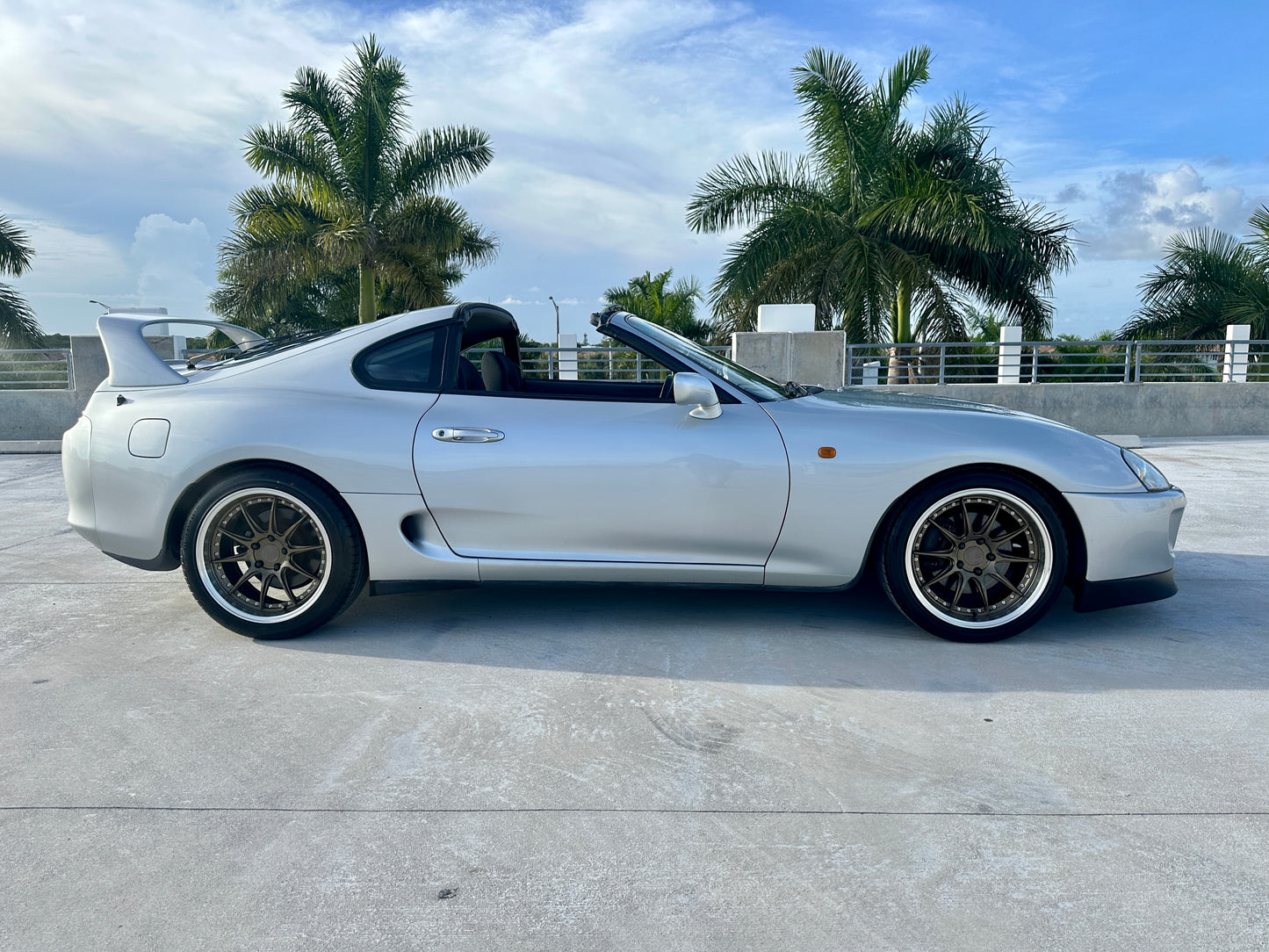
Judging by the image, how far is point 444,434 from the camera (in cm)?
373

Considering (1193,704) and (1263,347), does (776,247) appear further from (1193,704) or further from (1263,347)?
(1193,704)

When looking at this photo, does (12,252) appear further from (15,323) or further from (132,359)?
(132,359)

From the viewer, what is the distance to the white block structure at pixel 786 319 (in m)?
12.8

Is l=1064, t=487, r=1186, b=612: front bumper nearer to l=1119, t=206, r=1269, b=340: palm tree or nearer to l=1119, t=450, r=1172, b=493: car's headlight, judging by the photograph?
l=1119, t=450, r=1172, b=493: car's headlight

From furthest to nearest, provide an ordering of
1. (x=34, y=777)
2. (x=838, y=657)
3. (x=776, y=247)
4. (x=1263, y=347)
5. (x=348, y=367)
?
(x=1263, y=347), (x=776, y=247), (x=348, y=367), (x=838, y=657), (x=34, y=777)

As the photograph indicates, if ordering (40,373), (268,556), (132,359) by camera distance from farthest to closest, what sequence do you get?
(40,373) → (132,359) → (268,556)

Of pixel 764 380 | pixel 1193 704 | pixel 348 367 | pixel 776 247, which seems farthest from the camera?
pixel 776 247

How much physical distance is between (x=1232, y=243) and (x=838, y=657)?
2307 centimetres

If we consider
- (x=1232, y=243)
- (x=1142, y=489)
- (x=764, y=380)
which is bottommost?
(x=1142, y=489)

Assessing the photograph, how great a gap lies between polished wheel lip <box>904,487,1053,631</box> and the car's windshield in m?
0.78

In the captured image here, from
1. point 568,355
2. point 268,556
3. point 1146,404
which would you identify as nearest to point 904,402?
point 268,556

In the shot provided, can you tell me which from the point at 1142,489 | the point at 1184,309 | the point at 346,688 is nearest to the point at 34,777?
the point at 346,688

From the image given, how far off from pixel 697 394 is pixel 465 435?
948 millimetres

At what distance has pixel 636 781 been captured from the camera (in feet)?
8.37
